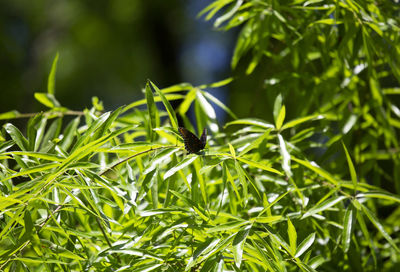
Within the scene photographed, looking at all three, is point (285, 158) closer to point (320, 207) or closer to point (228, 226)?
point (320, 207)

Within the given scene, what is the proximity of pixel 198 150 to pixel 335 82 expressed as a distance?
61cm

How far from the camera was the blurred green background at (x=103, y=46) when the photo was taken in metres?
5.14

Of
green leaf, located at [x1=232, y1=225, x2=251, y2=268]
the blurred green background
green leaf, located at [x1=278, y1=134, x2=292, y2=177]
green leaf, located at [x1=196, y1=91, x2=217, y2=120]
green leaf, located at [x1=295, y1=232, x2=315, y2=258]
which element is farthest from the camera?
the blurred green background

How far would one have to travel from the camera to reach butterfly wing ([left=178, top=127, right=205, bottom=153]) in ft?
2.38

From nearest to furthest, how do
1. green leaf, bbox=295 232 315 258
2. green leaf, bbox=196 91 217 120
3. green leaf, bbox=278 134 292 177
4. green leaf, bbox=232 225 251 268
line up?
1. green leaf, bbox=232 225 251 268
2. green leaf, bbox=295 232 315 258
3. green leaf, bbox=278 134 292 177
4. green leaf, bbox=196 91 217 120

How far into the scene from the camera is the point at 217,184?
100cm

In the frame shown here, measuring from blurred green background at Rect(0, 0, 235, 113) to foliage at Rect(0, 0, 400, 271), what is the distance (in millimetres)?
3687

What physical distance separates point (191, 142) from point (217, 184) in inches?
11.7

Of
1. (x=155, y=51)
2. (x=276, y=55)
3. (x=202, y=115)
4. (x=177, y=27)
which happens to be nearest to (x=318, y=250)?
(x=202, y=115)

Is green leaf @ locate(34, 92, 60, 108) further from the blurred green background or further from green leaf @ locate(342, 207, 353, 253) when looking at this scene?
the blurred green background

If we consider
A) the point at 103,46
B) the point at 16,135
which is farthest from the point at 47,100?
the point at 103,46

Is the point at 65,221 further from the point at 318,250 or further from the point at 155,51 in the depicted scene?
the point at 155,51

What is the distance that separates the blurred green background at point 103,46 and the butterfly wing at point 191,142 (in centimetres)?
405

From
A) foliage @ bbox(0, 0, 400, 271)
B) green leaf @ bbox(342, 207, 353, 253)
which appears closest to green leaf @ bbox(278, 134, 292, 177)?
foliage @ bbox(0, 0, 400, 271)
